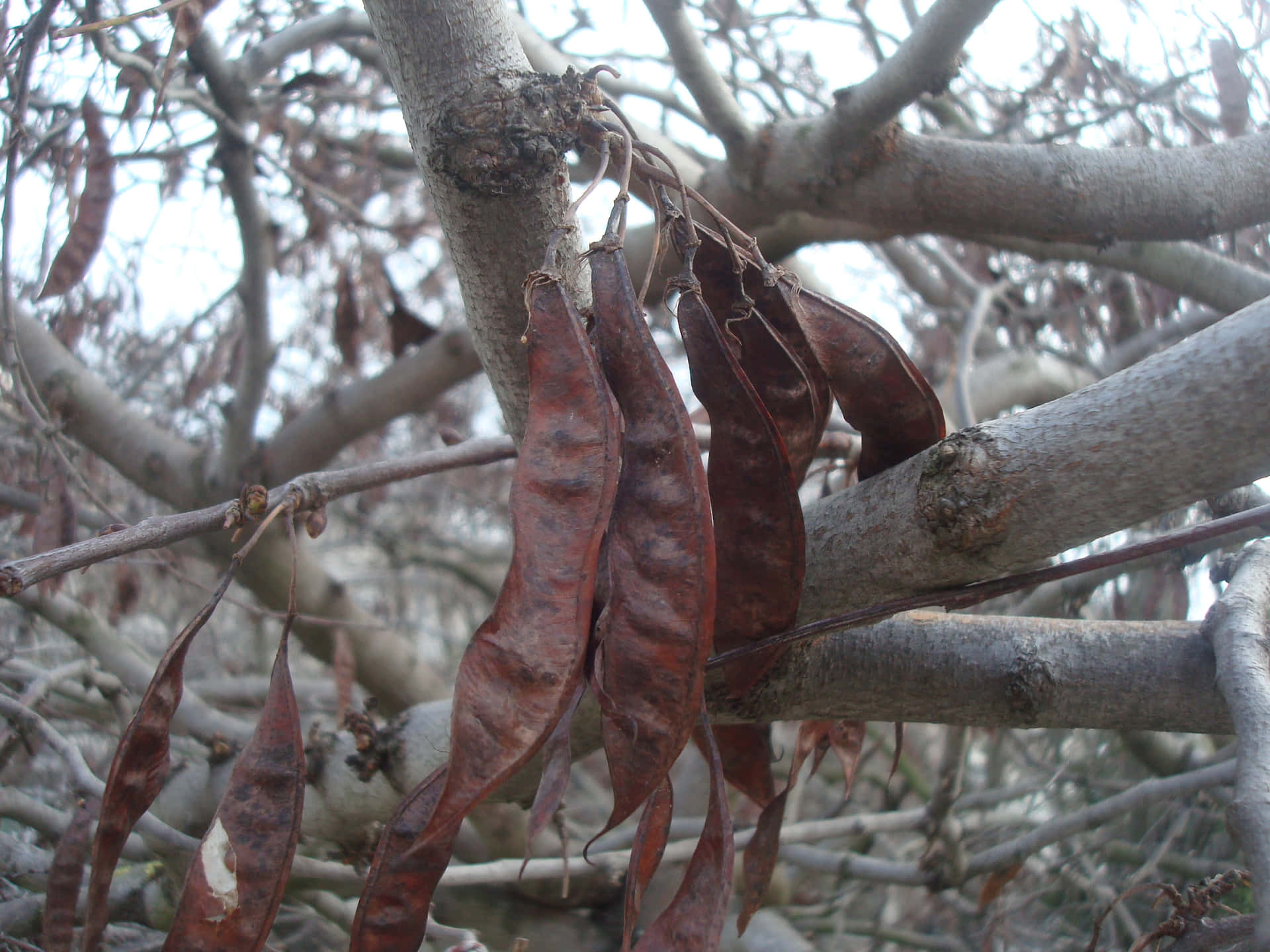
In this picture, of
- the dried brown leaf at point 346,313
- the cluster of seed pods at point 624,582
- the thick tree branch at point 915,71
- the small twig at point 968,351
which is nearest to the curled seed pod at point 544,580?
the cluster of seed pods at point 624,582

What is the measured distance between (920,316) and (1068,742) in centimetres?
227

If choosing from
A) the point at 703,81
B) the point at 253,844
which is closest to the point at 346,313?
the point at 703,81

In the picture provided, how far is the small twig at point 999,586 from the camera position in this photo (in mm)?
957

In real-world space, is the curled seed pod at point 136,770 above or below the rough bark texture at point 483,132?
below

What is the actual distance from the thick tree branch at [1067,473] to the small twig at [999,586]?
19 mm

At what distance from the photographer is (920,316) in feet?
15.8

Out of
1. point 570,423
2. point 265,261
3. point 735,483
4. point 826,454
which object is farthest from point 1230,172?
point 265,261

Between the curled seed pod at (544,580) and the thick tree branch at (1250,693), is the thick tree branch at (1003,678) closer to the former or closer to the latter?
the thick tree branch at (1250,693)

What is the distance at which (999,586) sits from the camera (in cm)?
102

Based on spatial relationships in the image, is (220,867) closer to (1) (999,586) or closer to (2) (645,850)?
(2) (645,850)

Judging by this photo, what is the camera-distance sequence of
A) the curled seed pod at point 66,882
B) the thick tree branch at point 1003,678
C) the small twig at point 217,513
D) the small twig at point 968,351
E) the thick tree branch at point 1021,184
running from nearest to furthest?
1. the small twig at point 217,513
2. the thick tree branch at point 1003,678
3. the curled seed pod at point 66,882
4. the thick tree branch at point 1021,184
5. the small twig at point 968,351

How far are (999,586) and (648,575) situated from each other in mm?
432

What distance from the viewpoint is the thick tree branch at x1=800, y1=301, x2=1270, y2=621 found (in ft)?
2.77

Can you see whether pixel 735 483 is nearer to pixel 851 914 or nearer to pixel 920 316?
pixel 851 914
